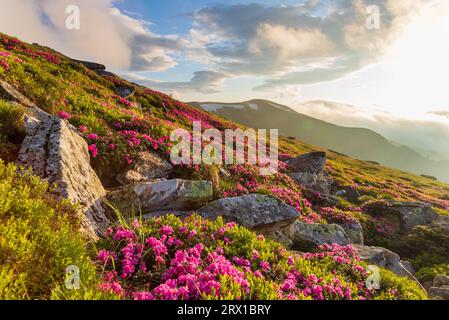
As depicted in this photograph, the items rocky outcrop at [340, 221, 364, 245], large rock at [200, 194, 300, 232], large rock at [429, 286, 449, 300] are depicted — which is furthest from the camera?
rocky outcrop at [340, 221, 364, 245]

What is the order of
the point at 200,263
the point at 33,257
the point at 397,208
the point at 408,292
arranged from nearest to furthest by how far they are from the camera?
the point at 33,257, the point at 200,263, the point at 408,292, the point at 397,208

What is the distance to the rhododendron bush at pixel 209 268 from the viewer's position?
471 centimetres

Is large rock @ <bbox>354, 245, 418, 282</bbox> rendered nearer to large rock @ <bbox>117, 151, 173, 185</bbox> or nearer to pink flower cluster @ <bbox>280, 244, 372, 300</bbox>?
pink flower cluster @ <bbox>280, 244, 372, 300</bbox>

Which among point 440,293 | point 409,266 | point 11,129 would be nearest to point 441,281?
point 440,293

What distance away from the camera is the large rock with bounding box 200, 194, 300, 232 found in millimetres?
10430

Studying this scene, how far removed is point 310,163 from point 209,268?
Result: 26.2 meters

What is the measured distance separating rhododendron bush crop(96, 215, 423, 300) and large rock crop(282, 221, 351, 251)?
4296mm

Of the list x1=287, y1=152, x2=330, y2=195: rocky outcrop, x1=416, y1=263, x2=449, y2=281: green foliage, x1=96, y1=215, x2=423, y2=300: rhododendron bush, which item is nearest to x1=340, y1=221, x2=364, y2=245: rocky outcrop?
x1=416, y1=263, x2=449, y2=281: green foliage

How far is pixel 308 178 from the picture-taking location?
2709cm

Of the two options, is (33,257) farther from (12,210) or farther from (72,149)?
(72,149)

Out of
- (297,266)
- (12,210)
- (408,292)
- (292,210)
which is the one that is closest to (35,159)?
(12,210)

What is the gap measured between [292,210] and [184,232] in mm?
6186

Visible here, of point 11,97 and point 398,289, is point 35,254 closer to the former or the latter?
point 398,289
